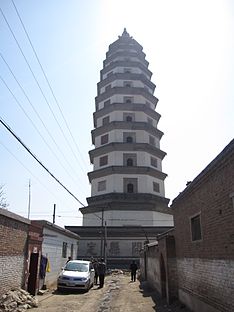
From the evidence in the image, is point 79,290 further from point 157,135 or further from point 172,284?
point 157,135

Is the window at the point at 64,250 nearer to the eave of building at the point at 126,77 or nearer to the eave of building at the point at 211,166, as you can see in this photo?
the eave of building at the point at 211,166

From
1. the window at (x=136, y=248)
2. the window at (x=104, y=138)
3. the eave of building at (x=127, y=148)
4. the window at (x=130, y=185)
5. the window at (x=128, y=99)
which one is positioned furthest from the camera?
the window at (x=128, y=99)

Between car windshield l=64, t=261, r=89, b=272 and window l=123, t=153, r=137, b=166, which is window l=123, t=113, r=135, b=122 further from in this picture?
car windshield l=64, t=261, r=89, b=272

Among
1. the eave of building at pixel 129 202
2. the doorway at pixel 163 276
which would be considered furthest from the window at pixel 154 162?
the doorway at pixel 163 276

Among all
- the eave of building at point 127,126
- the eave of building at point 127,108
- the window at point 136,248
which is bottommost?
the window at point 136,248

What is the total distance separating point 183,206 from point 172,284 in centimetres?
351

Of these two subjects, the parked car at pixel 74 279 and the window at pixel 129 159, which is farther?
the window at pixel 129 159

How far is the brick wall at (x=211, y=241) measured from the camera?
25.6ft

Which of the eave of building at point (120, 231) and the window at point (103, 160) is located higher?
the window at point (103, 160)

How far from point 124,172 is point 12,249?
85.6 ft

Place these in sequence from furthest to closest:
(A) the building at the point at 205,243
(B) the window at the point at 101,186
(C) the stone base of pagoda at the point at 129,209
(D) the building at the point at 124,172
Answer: (B) the window at the point at 101,186
(C) the stone base of pagoda at the point at 129,209
(D) the building at the point at 124,172
(A) the building at the point at 205,243

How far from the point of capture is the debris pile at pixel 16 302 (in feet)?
35.3

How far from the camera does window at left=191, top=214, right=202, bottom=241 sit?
1073 cm

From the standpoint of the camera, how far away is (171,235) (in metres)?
14.5
